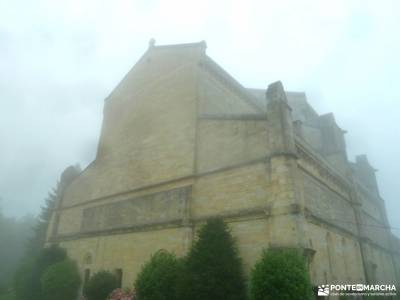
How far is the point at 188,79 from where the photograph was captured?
62.1ft

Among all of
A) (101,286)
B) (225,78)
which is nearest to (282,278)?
(101,286)

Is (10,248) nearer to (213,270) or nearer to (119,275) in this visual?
(119,275)

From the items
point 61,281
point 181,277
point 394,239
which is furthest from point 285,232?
point 394,239

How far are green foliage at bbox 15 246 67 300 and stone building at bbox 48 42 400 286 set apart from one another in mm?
1028

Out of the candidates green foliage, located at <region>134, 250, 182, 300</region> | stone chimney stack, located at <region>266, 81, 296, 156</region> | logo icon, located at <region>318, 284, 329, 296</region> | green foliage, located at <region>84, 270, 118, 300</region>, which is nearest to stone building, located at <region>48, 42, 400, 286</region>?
stone chimney stack, located at <region>266, 81, 296, 156</region>

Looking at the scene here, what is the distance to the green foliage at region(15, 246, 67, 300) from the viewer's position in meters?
19.1

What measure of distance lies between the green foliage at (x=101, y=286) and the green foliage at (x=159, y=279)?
3204 millimetres

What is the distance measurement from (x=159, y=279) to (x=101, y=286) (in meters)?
4.66

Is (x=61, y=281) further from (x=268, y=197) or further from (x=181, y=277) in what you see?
(x=268, y=197)

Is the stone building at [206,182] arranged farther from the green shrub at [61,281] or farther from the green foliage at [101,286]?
the green shrub at [61,281]

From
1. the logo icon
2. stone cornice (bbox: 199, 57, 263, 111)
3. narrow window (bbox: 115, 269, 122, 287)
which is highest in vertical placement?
stone cornice (bbox: 199, 57, 263, 111)

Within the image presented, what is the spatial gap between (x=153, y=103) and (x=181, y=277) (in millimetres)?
12225

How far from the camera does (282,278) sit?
32.4ft

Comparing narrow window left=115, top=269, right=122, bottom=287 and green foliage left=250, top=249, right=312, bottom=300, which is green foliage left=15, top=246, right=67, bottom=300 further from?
green foliage left=250, top=249, right=312, bottom=300
